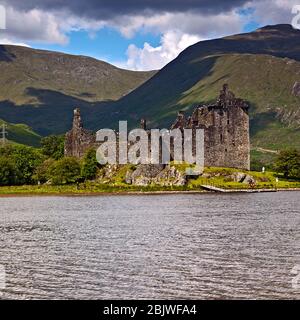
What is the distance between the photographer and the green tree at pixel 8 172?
4343 inches

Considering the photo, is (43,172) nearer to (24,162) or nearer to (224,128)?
(24,162)

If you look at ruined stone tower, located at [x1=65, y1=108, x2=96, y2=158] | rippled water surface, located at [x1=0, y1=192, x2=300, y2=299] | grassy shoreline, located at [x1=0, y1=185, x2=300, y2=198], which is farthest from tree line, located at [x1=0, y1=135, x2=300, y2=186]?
rippled water surface, located at [x1=0, y1=192, x2=300, y2=299]

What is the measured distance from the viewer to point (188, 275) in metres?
30.2

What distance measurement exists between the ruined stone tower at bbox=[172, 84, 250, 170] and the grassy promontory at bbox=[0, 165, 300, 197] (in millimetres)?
2942

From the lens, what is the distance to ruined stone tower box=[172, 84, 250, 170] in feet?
331

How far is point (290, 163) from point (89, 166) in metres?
31.0

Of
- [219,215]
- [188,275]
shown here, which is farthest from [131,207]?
[188,275]

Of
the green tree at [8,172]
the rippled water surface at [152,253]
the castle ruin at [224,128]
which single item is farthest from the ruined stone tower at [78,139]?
the rippled water surface at [152,253]

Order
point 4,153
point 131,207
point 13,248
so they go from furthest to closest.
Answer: point 4,153 → point 131,207 → point 13,248

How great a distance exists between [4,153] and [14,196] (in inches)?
945

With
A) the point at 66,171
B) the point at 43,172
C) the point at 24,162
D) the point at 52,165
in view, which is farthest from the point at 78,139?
the point at 24,162

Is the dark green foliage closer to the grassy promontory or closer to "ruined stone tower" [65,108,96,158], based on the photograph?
"ruined stone tower" [65,108,96,158]
